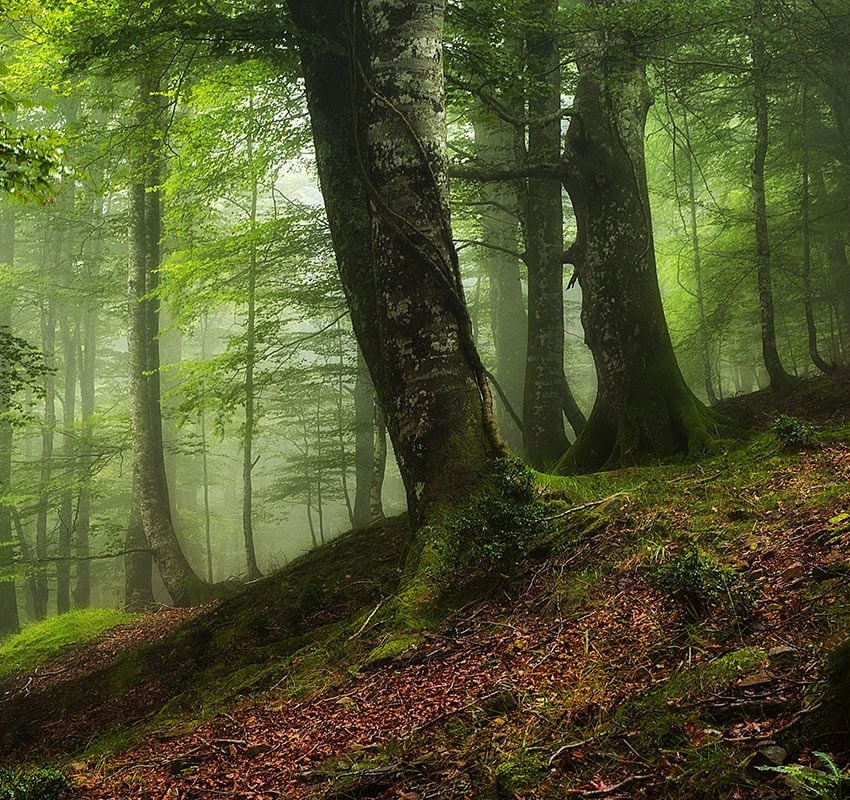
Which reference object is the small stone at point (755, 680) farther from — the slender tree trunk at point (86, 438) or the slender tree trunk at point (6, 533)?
the slender tree trunk at point (6, 533)

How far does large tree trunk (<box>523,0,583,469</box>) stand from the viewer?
8.71 meters

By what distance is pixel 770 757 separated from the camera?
1830 mm

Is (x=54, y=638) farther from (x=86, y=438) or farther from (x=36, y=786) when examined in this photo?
(x=36, y=786)

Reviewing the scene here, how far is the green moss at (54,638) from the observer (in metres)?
8.58

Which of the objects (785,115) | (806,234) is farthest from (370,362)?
(785,115)

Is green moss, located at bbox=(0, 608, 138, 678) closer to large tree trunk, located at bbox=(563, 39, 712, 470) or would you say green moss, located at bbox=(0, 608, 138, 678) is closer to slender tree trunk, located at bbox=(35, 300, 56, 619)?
slender tree trunk, located at bbox=(35, 300, 56, 619)

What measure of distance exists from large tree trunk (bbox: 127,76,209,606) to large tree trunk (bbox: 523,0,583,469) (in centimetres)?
594

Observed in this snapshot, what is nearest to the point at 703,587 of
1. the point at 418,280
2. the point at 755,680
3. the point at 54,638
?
the point at 755,680

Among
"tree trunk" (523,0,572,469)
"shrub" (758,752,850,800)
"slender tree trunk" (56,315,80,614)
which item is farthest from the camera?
"slender tree trunk" (56,315,80,614)

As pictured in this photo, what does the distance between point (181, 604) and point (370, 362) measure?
23.6 feet

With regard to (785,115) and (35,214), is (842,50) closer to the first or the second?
(785,115)

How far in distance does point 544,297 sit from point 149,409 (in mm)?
7169

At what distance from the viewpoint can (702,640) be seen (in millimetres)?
2738

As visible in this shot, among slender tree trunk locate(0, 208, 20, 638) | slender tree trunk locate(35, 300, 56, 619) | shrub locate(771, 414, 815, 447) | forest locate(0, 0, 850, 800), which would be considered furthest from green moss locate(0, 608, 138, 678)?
shrub locate(771, 414, 815, 447)
